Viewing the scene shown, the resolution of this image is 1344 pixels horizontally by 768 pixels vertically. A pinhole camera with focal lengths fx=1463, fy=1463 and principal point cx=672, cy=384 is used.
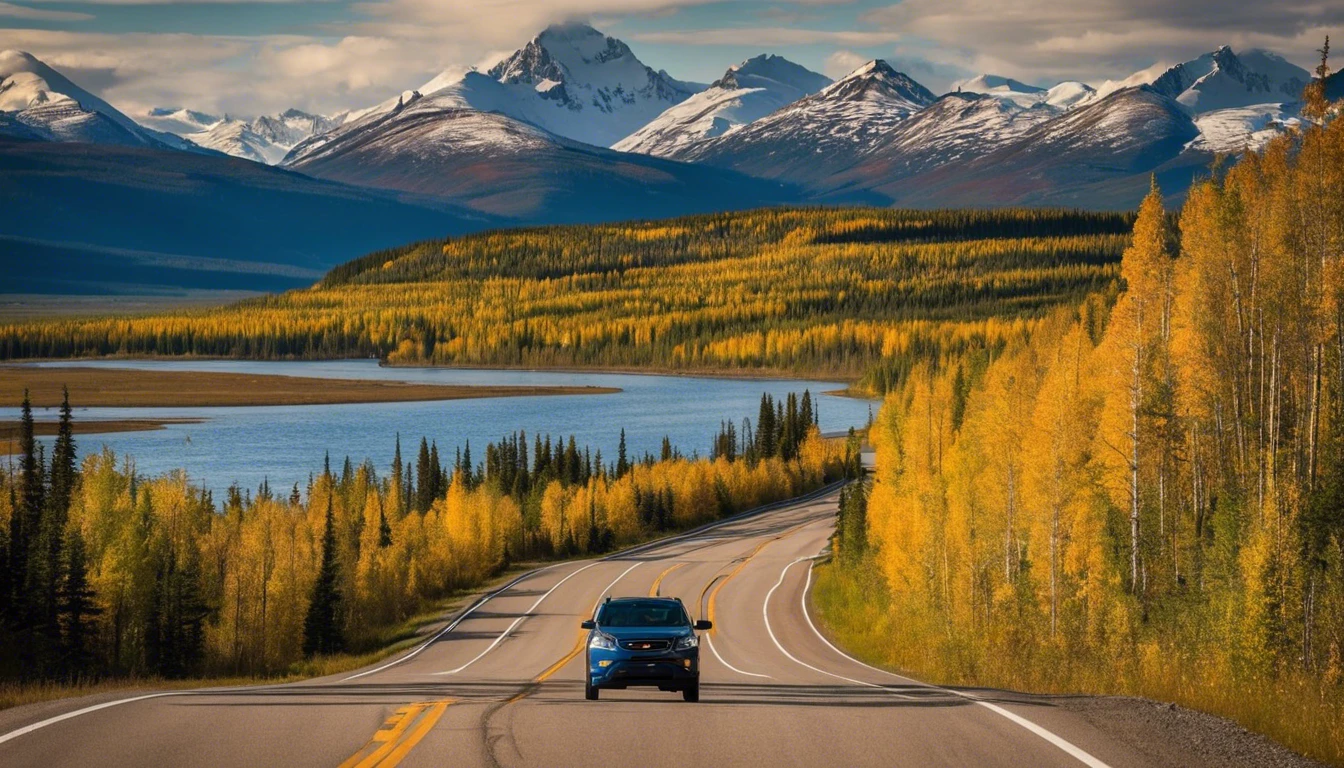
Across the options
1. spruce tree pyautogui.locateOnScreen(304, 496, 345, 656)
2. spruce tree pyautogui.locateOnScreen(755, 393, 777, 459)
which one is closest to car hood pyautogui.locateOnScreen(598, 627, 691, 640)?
spruce tree pyautogui.locateOnScreen(304, 496, 345, 656)

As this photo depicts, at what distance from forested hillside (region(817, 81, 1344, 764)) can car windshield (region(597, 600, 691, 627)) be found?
14969 mm

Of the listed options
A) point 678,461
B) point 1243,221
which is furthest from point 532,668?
point 678,461

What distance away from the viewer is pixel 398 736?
17.3 meters

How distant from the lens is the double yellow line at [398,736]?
1567cm

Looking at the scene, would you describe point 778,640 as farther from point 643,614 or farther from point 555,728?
point 555,728

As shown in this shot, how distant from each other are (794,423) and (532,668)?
9358 cm

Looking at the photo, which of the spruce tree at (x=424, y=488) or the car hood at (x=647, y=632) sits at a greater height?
the car hood at (x=647, y=632)

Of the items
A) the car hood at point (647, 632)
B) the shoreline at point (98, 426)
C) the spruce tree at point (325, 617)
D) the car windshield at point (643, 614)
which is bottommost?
the spruce tree at point (325, 617)

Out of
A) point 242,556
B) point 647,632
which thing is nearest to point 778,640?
point 242,556

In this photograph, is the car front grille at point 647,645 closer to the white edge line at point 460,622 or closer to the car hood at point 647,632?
the car hood at point 647,632

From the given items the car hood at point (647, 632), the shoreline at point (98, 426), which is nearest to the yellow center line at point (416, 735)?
the car hood at point (647, 632)

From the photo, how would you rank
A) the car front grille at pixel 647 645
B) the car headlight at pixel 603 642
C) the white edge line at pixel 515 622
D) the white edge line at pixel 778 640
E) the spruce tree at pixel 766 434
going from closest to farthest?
the car front grille at pixel 647 645 → the car headlight at pixel 603 642 → the white edge line at pixel 778 640 → the white edge line at pixel 515 622 → the spruce tree at pixel 766 434

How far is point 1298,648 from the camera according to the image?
45.8 m

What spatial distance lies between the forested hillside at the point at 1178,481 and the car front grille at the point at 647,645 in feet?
53.3
